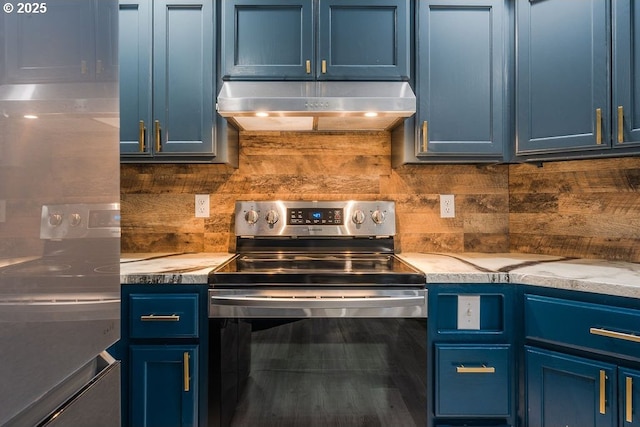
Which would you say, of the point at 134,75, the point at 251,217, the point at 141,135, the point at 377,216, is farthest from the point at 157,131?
the point at 377,216

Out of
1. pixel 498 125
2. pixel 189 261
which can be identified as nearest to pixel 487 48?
pixel 498 125

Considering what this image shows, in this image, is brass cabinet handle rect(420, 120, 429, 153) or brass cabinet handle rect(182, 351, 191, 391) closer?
brass cabinet handle rect(182, 351, 191, 391)

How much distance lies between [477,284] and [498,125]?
80 centimetres

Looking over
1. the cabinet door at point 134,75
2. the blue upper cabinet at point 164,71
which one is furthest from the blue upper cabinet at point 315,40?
the cabinet door at point 134,75

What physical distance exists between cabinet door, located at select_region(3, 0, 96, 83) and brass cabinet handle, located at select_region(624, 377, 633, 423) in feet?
5.77

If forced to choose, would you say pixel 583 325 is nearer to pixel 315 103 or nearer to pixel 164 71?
pixel 315 103

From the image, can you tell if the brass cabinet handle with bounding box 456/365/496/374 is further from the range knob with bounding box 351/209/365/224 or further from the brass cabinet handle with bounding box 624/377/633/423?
the range knob with bounding box 351/209/365/224

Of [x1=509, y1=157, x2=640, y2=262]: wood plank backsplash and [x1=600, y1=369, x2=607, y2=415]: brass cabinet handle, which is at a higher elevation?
[x1=509, y1=157, x2=640, y2=262]: wood plank backsplash

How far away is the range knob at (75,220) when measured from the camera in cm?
64

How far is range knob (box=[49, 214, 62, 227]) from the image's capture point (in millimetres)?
590

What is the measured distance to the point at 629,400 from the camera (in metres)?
1.23

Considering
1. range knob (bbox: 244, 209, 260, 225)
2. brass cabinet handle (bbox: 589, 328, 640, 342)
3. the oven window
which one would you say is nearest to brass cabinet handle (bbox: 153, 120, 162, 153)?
range knob (bbox: 244, 209, 260, 225)

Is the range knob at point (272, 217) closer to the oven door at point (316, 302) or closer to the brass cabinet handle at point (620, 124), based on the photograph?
the oven door at point (316, 302)

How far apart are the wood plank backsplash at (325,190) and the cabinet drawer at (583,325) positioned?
71 cm
